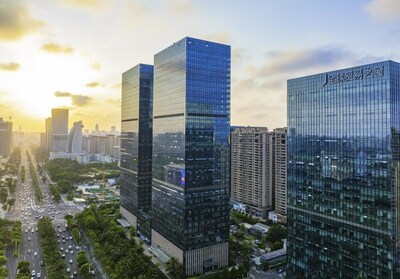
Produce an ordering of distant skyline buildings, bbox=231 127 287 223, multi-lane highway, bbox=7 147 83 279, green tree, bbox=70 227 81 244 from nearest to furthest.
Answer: multi-lane highway, bbox=7 147 83 279, green tree, bbox=70 227 81 244, distant skyline buildings, bbox=231 127 287 223

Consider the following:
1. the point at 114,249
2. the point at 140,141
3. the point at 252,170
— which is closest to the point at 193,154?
the point at 114,249

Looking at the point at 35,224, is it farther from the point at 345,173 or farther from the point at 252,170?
the point at 345,173

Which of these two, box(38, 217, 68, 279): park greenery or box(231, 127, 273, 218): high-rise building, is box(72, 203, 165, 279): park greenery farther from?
box(231, 127, 273, 218): high-rise building

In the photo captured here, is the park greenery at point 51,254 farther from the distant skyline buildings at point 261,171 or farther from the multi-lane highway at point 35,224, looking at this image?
the distant skyline buildings at point 261,171

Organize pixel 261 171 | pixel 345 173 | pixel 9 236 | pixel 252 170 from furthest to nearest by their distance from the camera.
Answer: pixel 252 170
pixel 261 171
pixel 9 236
pixel 345 173

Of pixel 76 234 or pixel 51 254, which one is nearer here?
pixel 51 254

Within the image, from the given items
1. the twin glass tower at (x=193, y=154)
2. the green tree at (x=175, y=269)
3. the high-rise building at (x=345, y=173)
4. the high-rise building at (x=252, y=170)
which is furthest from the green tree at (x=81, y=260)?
the high-rise building at (x=252, y=170)

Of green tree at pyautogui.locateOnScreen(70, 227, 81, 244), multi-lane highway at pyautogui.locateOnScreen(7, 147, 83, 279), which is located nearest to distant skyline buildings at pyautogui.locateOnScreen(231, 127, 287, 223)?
green tree at pyautogui.locateOnScreen(70, 227, 81, 244)
